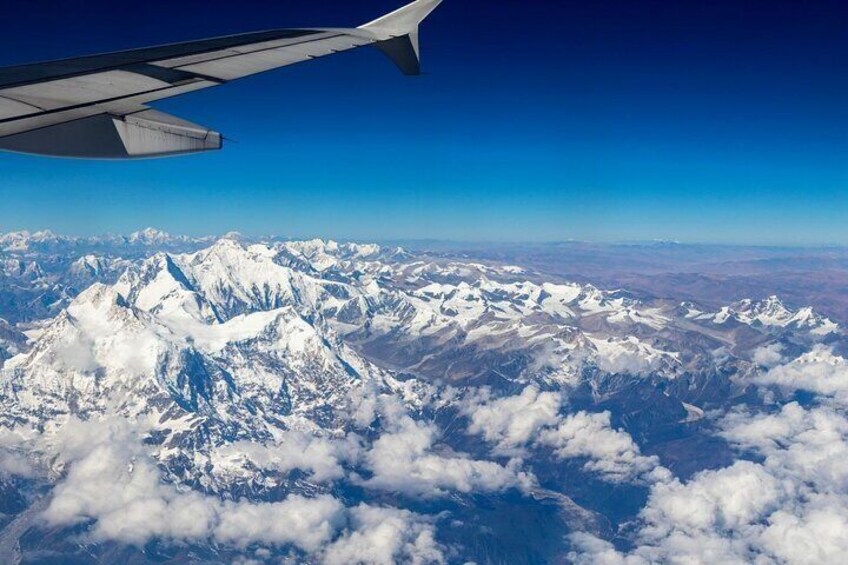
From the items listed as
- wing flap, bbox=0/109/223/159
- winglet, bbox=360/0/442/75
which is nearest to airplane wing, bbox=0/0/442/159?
wing flap, bbox=0/109/223/159

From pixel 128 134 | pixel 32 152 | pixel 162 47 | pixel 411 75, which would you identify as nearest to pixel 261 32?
pixel 162 47

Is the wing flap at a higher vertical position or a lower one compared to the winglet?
lower

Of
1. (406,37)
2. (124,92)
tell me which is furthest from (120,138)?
(406,37)

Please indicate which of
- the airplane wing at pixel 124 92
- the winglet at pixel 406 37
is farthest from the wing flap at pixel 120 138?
the winglet at pixel 406 37

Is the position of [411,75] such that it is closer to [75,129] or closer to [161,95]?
[161,95]

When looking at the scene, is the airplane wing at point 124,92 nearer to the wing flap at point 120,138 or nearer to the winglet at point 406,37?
the wing flap at point 120,138

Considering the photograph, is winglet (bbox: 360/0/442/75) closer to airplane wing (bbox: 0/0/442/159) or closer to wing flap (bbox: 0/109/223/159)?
airplane wing (bbox: 0/0/442/159)
